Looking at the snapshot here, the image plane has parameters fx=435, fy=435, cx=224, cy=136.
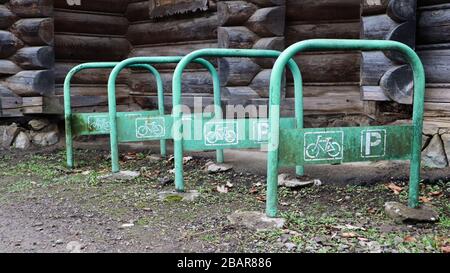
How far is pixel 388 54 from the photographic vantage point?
12.6 feet

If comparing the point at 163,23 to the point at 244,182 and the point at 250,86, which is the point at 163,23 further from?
the point at 244,182

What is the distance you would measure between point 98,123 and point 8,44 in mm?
1908

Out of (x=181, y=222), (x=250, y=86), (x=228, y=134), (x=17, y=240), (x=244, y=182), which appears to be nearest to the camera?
(x=17, y=240)

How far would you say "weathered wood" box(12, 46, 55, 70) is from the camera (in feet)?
17.3

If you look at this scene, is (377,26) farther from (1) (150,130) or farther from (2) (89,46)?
(2) (89,46)

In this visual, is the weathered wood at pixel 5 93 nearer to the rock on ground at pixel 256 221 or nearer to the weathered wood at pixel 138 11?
the weathered wood at pixel 138 11

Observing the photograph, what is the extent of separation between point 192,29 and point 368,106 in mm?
2465

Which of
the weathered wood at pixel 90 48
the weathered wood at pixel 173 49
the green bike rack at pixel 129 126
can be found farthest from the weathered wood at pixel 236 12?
the weathered wood at pixel 90 48

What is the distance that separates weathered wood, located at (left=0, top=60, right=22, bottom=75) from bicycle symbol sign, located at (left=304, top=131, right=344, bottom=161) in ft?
13.8

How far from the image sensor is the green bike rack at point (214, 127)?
10.9 ft

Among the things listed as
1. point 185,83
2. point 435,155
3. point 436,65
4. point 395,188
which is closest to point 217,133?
point 395,188

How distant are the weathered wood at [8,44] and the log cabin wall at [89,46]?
0.51m
